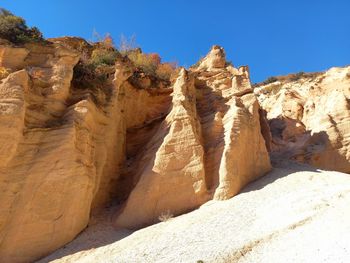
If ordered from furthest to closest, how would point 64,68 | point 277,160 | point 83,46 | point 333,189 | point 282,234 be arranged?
1. point 83,46
2. point 277,160
3. point 64,68
4. point 333,189
5. point 282,234

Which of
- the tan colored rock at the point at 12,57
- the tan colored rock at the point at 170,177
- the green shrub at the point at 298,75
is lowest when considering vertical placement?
the tan colored rock at the point at 170,177

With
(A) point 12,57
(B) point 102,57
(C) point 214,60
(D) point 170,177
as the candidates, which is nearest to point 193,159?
(D) point 170,177

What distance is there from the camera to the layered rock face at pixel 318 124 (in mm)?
21562

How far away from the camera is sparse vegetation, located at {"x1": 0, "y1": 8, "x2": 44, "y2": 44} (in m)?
16.7

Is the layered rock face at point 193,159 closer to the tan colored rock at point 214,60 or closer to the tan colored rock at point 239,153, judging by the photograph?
the tan colored rock at point 239,153

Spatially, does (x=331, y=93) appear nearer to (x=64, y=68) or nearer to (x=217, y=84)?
(x=217, y=84)

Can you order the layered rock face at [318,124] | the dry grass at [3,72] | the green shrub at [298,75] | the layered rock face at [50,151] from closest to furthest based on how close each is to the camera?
the layered rock face at [50,151] → the dry grass at [3,72] → the layered rock face at [318,124] → the green shrub at [298,75]

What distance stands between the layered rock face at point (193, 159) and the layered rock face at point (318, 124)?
476cm

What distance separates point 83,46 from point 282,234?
46.8ft

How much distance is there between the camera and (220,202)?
13.9 m

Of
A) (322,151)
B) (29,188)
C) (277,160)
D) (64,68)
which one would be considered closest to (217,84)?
Result: (277,160)

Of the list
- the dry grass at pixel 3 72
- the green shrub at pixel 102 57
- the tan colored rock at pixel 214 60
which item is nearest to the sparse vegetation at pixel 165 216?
the dry grass at pixel 3 72

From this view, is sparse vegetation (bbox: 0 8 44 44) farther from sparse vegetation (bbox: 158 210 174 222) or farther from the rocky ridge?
sparse vegetation (bbox: 158 210 174 222)

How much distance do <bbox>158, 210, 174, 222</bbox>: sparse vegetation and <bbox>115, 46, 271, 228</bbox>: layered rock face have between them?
0.39 ft
